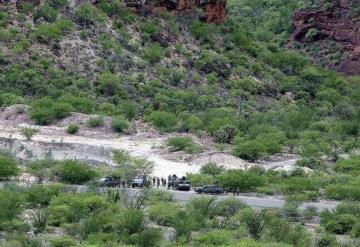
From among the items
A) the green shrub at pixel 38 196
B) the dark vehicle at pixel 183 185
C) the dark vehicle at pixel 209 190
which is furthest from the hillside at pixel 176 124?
the dark vehicle at pixel 183 185

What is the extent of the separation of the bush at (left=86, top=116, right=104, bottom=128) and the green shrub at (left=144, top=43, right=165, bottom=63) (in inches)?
702

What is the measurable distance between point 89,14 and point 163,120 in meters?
18.8

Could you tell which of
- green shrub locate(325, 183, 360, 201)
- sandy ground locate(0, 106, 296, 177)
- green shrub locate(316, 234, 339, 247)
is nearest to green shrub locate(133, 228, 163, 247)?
green shrub locate(316, 234, 339, 247)

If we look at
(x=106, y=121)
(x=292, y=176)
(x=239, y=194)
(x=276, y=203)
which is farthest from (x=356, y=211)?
(x=106, y=121)

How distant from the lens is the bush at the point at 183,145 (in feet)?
169

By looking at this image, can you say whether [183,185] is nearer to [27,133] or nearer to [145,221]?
[145,221]

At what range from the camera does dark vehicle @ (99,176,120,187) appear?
38906 millimetres

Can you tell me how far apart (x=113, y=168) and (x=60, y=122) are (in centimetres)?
1543

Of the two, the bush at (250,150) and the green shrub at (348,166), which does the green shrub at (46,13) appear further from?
the green shrub at (348,166)

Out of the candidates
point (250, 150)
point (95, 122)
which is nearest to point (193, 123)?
point (95, 122)

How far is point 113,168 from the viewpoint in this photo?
4403cm

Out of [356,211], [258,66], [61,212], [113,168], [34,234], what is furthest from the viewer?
[258,66]

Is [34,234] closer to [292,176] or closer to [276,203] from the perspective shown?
[276,203]

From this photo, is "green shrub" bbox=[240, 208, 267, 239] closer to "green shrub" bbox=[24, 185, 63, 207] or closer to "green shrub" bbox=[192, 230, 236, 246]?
"green shrub" bbox=[192, 230, 236, 246]
